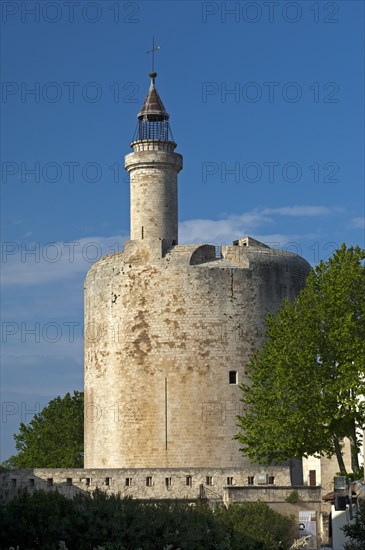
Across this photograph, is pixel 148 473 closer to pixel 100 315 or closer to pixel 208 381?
pixel 208 381

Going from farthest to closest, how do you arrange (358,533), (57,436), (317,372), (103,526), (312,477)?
(57,436), (312,477), (317,372), (358,533), (103,526)

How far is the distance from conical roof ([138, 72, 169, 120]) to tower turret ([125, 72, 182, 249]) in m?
1.72

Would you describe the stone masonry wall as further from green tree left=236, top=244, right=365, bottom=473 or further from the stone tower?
green tree left=236, top=244, right=365, bottom=473

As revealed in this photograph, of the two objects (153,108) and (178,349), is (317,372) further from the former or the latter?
(153,108)

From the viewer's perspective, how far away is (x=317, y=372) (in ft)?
167

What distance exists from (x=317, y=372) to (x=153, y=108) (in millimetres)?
19765

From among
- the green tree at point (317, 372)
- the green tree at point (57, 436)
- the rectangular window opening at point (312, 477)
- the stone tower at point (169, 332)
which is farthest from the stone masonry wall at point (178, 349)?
the green tree at point (57, 436)

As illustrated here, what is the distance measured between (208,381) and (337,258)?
1035 centimetres

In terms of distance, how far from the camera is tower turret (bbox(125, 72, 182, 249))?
203ft

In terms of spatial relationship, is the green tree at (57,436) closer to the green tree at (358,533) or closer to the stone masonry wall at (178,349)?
the stone masonry wall at (178,349)

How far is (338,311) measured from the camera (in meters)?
51.5

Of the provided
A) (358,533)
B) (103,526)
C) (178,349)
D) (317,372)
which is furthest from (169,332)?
(103,526)

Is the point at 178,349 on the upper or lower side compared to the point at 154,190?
lower

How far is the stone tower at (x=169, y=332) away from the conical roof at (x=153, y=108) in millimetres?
1995
